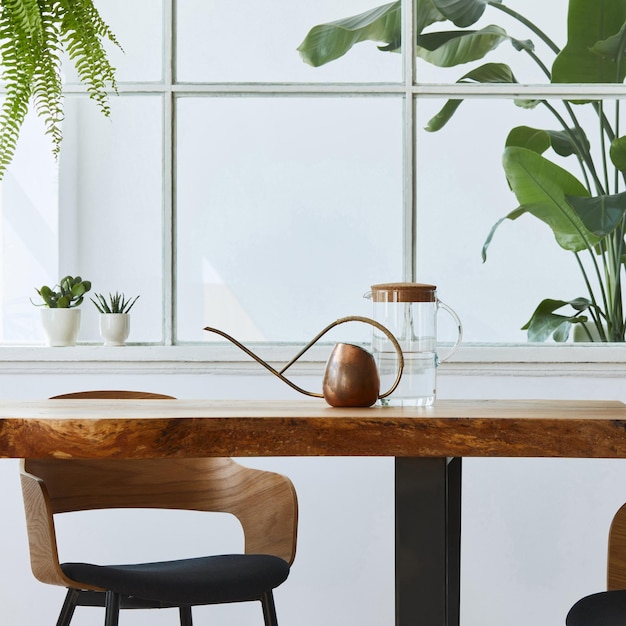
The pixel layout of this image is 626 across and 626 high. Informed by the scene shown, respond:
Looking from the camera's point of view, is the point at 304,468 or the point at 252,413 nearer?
the point at 252,413

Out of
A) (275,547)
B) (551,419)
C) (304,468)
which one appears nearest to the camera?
(551,419)

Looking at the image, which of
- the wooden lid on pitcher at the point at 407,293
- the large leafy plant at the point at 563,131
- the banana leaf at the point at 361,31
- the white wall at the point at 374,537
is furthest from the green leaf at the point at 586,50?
the wooden lid on pitcher at the point at 407,293

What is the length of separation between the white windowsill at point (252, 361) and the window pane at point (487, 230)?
0.13m

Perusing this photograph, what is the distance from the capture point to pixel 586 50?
273 cm

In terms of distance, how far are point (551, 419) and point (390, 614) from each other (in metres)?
1.54

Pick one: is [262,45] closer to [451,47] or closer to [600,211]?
[451,47]

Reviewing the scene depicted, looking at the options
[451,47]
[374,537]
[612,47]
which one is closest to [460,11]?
[451,47]

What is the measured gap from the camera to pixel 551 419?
4.31 feet

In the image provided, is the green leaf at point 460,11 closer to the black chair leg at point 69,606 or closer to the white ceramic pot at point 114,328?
the white ceramic pot at point 114,328

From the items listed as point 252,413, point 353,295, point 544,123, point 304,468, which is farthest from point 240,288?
point 252,413

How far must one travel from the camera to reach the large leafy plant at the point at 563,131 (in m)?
2.71

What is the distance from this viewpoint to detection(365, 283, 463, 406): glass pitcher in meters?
1.61

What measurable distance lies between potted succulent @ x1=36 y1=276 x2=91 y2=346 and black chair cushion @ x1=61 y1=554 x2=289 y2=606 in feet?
3.14

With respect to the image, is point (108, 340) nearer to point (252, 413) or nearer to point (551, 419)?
point (252, 413)
